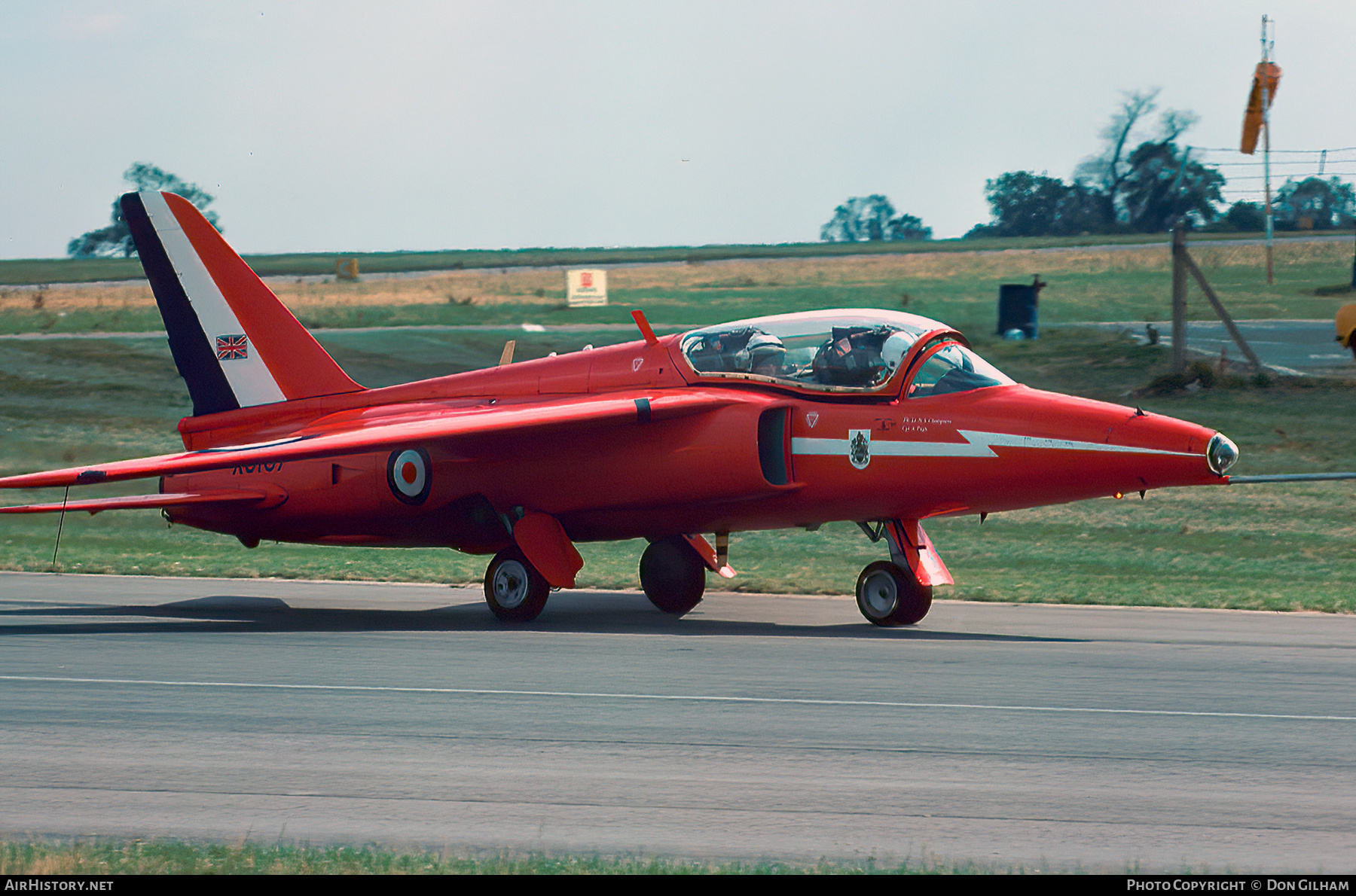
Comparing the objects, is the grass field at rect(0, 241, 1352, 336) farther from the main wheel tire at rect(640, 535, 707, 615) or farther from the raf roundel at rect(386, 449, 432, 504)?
the raf roundel at rect(386, 449, 432, 504)

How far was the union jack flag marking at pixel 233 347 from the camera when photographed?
1930 cm

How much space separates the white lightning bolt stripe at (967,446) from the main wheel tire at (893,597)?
1380 millimetres

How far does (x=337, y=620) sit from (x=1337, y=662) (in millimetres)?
10460

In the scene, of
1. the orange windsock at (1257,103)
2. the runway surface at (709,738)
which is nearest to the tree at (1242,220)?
the orange windsock at (1257,103)

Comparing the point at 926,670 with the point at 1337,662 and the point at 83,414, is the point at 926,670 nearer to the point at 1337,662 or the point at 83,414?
the point at 1337,662

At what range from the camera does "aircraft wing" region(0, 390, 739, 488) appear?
601 inches

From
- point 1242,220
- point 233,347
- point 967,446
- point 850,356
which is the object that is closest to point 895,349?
point 850,356

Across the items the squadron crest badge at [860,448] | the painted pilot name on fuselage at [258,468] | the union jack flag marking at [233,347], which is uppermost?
the union jack flag marking at [233,347]

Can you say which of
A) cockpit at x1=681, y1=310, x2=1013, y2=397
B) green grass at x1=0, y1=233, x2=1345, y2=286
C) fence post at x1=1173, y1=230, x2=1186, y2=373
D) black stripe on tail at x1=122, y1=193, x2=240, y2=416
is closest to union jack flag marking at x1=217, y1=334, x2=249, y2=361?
black stripe on tail at x1=122, y1=193, x2=240, y2=416

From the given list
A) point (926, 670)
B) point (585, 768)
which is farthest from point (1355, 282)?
point (585, 768)

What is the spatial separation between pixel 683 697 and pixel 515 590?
18.9 ft

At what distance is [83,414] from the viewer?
35969 millimetres

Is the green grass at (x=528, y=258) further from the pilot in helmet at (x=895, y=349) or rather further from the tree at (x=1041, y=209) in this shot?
the pilot in helmet at (x=895, y=349)

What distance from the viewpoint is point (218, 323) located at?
19391 millimetres
